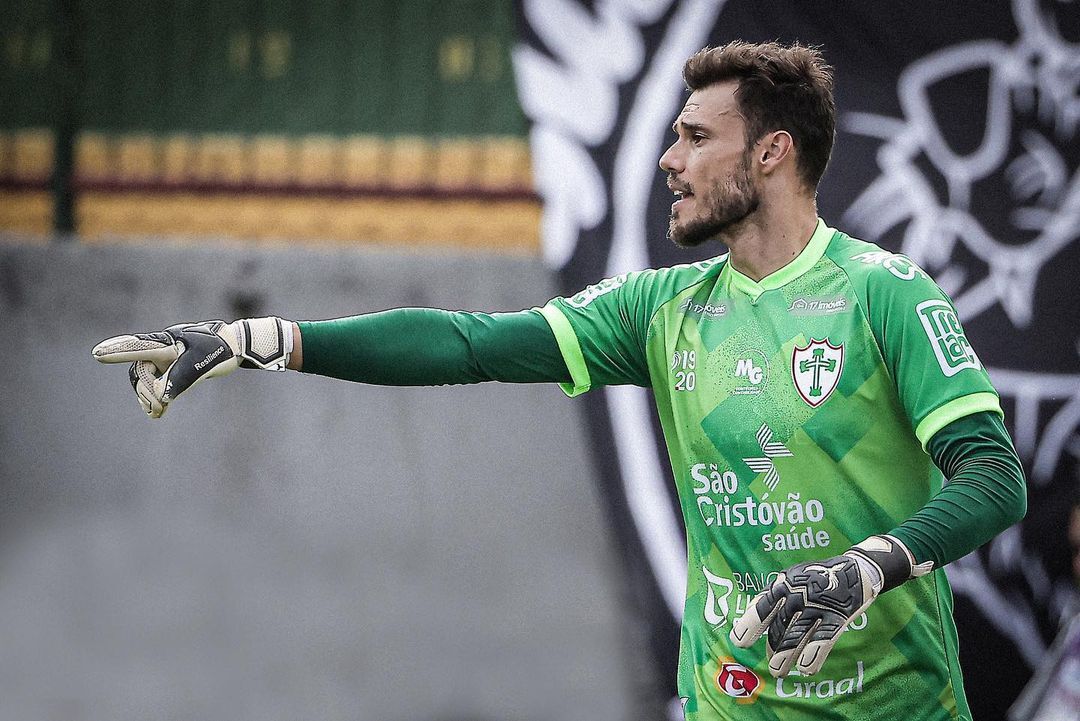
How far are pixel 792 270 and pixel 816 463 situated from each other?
413 millimetres

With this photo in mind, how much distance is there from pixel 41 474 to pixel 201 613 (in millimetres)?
807

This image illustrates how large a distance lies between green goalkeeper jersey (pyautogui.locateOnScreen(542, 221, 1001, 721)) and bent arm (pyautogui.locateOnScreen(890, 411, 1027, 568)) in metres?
0.12

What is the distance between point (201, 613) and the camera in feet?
16.0

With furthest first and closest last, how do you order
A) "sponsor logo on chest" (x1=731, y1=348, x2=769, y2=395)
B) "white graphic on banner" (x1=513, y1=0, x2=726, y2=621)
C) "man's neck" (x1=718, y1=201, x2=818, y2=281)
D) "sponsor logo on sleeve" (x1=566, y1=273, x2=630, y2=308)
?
1. "white graphic on banner" (x1=513, y1=0, x2=726, y2=621)
2. "sponsor logo on sleeve" (x1=566, y1=273, x2=630, y2=308)
3. "man's neck" (x1=718, y1=201, x2=818, y2=281)
4. "sponsor logo on chest" (x1=731, y1=348, x2=769, y2=395)

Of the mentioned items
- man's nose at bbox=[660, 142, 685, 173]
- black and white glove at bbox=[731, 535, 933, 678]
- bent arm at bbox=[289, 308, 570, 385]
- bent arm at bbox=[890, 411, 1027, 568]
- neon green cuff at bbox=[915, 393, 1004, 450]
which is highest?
man's nose at bbox=[660, 142, 685, 173]

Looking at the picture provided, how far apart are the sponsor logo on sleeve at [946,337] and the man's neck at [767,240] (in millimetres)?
366

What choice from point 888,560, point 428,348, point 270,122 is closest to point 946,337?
point 888,560

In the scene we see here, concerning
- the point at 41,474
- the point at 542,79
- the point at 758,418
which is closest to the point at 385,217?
the point at 542,79

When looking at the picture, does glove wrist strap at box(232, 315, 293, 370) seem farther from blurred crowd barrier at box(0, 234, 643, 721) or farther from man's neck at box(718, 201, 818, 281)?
blurred crowd barrier at box(0, 234, 643, 721)

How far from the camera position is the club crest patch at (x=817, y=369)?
2471mm

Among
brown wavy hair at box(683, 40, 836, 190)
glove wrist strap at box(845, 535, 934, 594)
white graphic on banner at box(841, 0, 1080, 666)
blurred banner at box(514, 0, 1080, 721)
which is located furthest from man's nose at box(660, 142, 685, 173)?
white graphic on banner at box(841, 0, 1080, 666)

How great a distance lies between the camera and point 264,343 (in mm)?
2508

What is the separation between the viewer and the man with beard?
2279 millimetres

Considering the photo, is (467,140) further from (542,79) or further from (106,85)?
(106,85)
